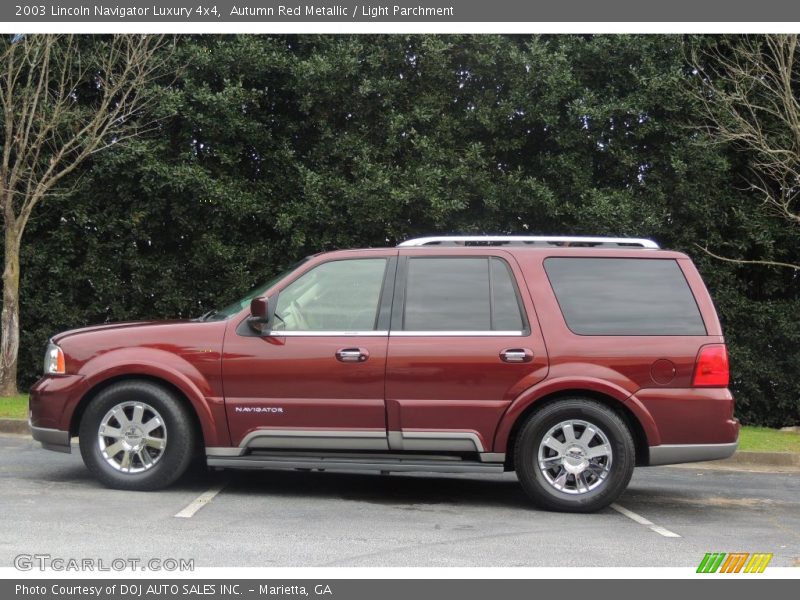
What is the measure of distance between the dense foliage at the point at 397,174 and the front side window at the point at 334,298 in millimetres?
6425

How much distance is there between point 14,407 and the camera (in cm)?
1286

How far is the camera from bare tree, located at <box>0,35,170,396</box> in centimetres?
1401

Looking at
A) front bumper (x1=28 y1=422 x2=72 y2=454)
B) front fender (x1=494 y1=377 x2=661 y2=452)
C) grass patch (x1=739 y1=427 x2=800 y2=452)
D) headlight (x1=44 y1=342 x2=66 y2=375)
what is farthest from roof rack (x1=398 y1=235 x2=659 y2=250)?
grass patch (x1=739 y1=427 x2=800 y2=452)

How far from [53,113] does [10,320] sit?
3104 millimetres

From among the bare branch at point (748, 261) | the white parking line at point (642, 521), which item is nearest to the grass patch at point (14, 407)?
the white parking line at point (642, 521)

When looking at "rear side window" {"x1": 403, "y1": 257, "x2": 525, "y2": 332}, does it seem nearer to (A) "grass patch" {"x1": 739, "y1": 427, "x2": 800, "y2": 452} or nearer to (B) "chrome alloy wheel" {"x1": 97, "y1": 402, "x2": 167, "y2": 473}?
(B) "chrome alloy wheel" {"x1": 97, "y1": 402, "x2": 167, "y2": 473}

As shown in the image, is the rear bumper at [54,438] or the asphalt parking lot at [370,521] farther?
the rear bumper at [54,438]

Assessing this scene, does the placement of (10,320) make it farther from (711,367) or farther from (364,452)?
(711,367)

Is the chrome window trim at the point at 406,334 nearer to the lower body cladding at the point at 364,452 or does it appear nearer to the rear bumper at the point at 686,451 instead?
the lower body cladding at the point at 364,452

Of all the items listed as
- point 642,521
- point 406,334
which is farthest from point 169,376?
point 642,521

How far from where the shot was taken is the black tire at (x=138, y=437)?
7.43 metres

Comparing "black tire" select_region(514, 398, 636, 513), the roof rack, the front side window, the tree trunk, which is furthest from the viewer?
the tree trunk

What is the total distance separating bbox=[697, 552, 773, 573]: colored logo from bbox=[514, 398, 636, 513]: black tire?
3.98 feet

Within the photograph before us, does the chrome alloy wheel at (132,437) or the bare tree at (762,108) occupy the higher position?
the bare tree at (762,108)
